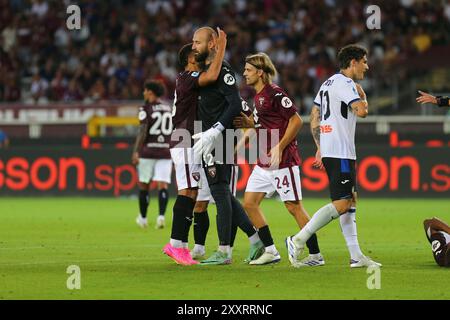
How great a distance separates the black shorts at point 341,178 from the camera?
1080 cm

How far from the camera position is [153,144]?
1780cm

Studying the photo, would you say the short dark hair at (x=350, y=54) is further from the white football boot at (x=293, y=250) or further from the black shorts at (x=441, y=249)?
the black shorts at (x=441, y=249)

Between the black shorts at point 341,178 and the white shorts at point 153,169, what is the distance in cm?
711

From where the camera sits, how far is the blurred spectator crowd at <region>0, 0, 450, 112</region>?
28641mm

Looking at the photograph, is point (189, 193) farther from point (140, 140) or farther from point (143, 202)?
point (140, 140)

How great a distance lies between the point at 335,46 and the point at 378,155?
6446 millimetres

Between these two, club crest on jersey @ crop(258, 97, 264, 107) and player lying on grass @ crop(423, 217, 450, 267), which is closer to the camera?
player lying on grass @ crop(423, 217, 450, 267)

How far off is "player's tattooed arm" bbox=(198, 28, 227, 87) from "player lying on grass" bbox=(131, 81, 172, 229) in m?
6.33

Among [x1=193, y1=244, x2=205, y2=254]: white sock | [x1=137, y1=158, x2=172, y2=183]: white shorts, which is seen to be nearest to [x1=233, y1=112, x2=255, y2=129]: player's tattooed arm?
[x1=193, y1=244, x2=205, y2=254]: white sock

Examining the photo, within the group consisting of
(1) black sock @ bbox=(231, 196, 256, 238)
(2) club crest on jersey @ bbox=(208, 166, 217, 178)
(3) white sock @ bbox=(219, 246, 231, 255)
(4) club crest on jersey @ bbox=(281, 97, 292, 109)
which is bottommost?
(3) white sock @ bbox=(219, 246, 231, 255)

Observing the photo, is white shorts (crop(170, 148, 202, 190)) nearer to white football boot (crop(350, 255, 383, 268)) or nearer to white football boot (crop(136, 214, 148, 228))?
white football boot (crop(350, 255, 383, 268))

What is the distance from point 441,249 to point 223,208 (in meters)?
2.29

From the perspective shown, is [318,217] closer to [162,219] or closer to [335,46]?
[162,219]
